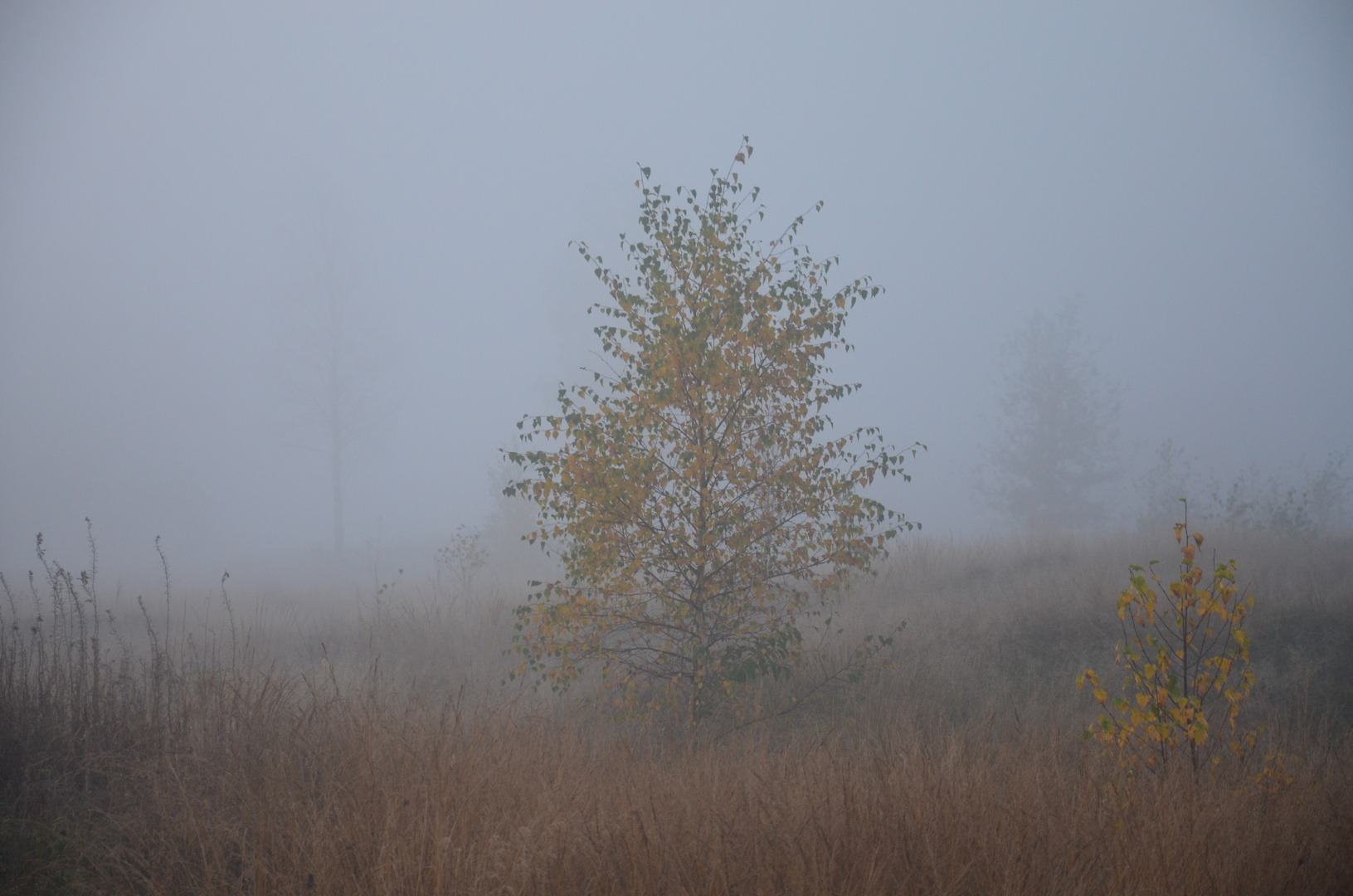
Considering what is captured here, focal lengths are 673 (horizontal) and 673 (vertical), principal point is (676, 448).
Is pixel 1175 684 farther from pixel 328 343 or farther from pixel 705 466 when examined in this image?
pixel 328 343

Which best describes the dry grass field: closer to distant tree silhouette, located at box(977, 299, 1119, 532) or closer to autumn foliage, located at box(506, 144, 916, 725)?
autumn foliage, located at box(506, 144, 916, 725)

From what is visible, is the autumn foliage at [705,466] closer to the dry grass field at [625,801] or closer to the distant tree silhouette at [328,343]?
the dry grass field at [625,801]

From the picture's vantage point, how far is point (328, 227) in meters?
26.3

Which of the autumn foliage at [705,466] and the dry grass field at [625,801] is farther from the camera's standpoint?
the autumn foliage at [705,466]

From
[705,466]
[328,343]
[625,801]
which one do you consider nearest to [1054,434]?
[705,466]

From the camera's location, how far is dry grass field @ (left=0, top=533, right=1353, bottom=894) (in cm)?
249

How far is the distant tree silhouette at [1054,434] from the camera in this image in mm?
24875

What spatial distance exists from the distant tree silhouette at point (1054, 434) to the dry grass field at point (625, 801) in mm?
20390

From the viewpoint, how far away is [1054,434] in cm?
2500

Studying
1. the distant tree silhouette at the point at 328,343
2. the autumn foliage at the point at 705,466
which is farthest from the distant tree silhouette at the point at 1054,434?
the distant tree silhouette at the point at 328,343

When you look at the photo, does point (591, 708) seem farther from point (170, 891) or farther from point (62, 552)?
point (62, 552)

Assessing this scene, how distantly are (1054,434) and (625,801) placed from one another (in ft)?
86.3

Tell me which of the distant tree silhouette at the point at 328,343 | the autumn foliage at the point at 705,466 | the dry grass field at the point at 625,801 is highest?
the distant tree silhouette at the point at 328,343

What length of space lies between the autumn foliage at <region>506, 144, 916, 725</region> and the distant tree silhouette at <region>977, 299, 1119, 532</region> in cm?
2296
